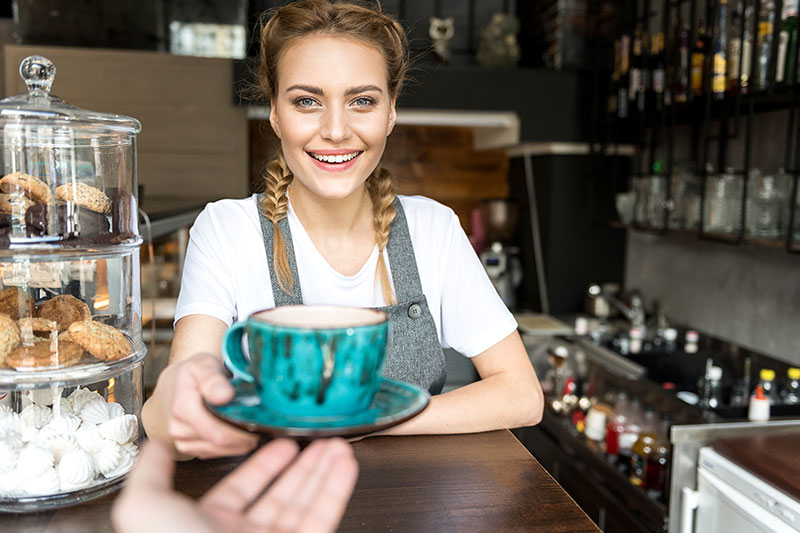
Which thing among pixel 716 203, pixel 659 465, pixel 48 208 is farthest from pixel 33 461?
pixel 716 203

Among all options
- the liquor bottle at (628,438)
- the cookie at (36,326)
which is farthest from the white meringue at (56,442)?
the liquor bottle at (628,438)

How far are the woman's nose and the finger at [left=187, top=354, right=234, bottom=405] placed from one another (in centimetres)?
48

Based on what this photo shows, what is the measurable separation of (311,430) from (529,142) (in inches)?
126

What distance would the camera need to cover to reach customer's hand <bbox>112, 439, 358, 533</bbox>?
0.42 meters

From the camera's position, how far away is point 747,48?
94.2 inches

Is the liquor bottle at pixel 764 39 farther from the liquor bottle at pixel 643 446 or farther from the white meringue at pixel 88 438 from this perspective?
the white meringue at pixel 88 438

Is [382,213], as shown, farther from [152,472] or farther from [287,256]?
[152,472]

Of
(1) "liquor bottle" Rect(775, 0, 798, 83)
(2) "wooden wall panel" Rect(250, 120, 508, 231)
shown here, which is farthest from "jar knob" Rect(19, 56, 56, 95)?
(2) "wooden wall panel" Rect(250, 120, 508, 231)

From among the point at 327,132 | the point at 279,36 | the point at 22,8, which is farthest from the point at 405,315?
the point at 22,8

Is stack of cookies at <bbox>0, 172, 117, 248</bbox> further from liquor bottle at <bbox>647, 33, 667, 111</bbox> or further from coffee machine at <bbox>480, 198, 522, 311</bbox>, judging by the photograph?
coffee machine at <bbox>480, 198, 522, 311</bbox>

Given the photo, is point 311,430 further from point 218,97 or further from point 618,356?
point 218,97

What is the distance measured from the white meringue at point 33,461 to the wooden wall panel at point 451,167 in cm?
345

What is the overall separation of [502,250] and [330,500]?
3504 mm

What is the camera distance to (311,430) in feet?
1.56
